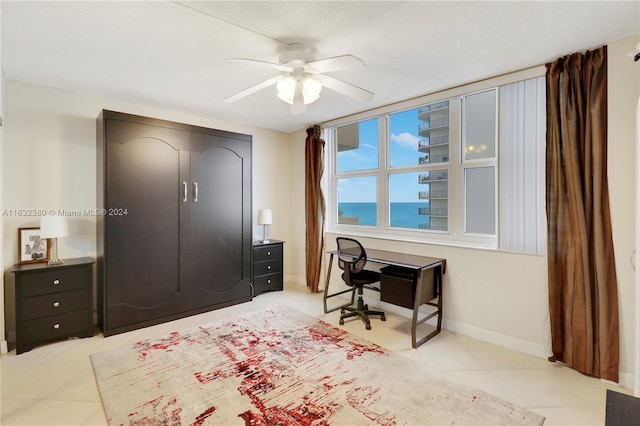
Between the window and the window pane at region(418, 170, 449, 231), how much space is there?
12 mm

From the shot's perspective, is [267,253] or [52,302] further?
[267,253]

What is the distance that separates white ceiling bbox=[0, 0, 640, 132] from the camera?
6.15 feet

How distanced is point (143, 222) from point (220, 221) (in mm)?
862

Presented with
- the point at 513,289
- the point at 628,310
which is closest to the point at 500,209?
the point at 513,289

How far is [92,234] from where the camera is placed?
3.39m

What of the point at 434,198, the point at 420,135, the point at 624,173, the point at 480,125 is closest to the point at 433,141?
the point at 420,135

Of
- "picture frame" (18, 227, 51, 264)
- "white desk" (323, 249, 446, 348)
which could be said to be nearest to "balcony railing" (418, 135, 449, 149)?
"white desk" (323, 249, 446, 348)

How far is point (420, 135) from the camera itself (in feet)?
12.2

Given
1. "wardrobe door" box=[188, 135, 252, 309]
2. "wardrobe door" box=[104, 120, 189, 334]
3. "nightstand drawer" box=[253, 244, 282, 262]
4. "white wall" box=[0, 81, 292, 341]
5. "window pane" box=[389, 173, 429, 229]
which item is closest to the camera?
"white wall" box=[0, 81, 292, 341]

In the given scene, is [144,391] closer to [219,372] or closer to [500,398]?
[219,372]

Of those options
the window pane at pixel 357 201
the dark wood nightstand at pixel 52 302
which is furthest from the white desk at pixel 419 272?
the dark wood nightstand at pixel 52 302

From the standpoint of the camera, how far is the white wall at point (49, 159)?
2943 mm

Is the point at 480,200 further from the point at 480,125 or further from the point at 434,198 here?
the point at 480,125

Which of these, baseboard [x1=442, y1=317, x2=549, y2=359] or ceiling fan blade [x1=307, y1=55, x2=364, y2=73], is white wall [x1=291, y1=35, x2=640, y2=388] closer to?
baseboard [x1=442, y1=317, x2=549, y2=359]
